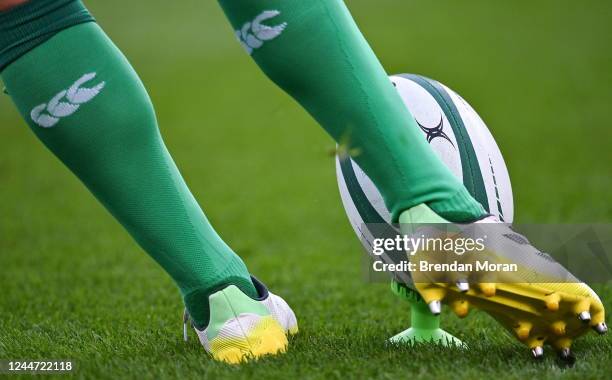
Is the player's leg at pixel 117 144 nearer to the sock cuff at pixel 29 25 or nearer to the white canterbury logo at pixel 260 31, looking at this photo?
the sock cuff at pixel 29 25

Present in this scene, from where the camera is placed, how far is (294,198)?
5043 millimetres

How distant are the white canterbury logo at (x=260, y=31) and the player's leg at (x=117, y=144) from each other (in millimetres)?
242

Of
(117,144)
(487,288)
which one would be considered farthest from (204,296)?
(487,288)

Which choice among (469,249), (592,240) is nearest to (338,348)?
(469,249)

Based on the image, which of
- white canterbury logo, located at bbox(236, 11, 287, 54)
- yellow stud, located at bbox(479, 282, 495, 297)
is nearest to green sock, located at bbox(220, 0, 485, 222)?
white canterbury logo, located at bbox(236, 11, 287, 54)

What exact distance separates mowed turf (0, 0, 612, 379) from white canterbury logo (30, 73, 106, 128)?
456 mm

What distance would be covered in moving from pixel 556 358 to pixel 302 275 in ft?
5.31

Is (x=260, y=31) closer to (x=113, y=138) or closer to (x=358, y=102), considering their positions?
(x=358, y=102)

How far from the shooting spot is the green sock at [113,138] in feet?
5.36

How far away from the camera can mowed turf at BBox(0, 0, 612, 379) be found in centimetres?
183

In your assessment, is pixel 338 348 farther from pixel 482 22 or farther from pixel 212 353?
pixel 482 22

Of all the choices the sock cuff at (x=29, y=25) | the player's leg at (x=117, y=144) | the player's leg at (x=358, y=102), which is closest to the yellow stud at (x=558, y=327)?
the player's leg at (x=358, y=102)

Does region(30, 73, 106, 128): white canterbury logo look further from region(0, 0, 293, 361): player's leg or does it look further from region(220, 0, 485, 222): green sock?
region(220, 0, 485, 222): green sock

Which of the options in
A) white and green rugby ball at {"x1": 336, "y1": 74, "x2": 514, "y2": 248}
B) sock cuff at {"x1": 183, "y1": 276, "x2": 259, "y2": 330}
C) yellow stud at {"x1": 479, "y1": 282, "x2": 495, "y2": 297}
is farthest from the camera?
white and green rugby ball at {"x1": 336, "y1": 74, "x2": 514, "y2": 248}
